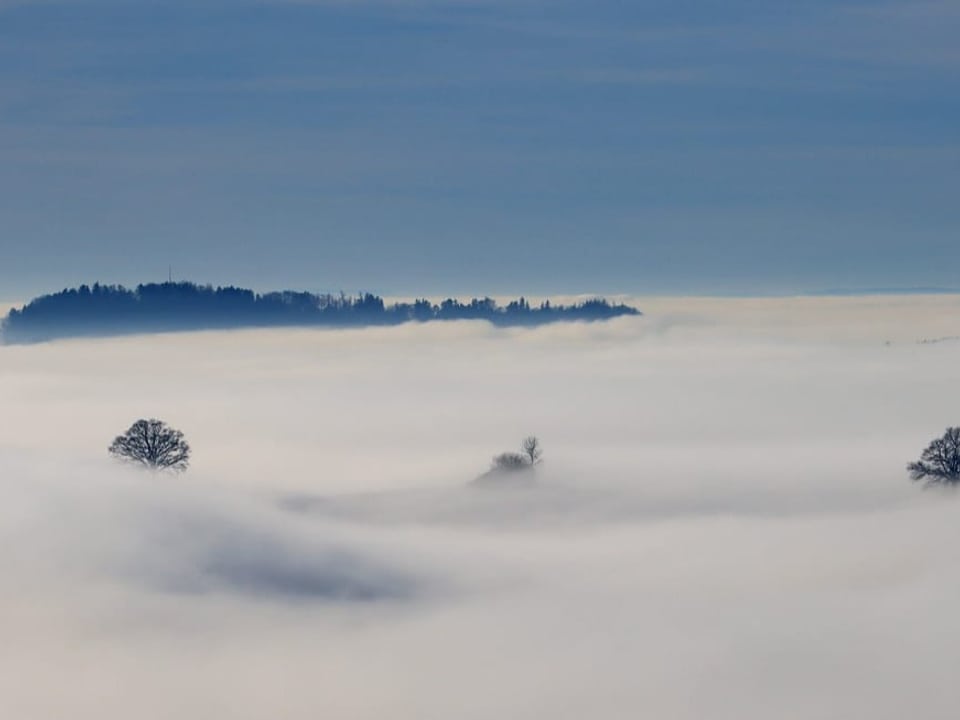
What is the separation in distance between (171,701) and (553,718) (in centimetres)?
3664

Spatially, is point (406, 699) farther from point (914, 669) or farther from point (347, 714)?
point (914, 669)

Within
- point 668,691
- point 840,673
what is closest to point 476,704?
point 668,691

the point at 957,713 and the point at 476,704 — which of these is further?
the point at 476,704

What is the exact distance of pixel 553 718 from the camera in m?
191

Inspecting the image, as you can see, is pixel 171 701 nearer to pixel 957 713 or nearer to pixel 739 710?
pixel 739 710

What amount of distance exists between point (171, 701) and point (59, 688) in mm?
10917

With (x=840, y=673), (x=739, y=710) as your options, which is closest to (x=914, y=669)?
(x=840, y=673)

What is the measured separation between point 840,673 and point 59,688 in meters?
77.0

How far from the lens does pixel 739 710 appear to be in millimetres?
187375

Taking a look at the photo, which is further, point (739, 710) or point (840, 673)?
point (840, 673)

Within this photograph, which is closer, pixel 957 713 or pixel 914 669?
pixel 957 713

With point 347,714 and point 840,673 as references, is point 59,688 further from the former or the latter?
point 840,673

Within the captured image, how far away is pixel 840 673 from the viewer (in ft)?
656

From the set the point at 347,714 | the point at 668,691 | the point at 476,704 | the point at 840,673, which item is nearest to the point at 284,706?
the point at 347,714
